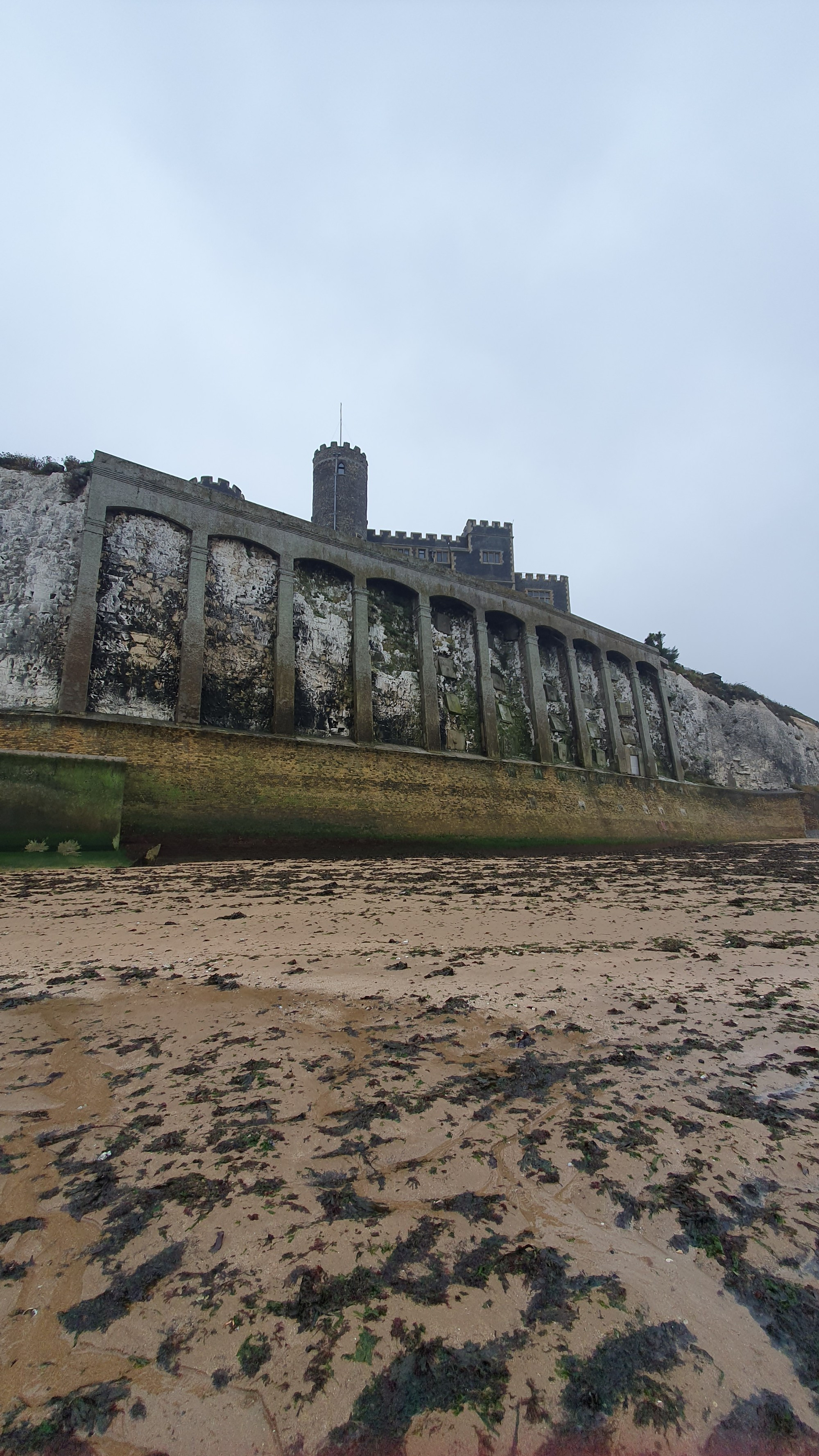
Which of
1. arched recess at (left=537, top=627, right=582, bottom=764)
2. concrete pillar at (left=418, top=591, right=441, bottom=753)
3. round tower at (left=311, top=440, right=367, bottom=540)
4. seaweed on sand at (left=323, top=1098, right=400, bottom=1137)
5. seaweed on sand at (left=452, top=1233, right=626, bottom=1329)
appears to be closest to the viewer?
seaweed on sand at (left=452, top=1233, right=626, bottom=1329)

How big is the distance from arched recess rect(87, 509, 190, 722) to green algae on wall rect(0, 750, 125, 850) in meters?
1.64

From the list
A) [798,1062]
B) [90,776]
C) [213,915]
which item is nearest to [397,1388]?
[798,1062]

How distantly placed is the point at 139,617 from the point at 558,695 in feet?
38.4

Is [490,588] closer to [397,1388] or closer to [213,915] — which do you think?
[213,915]

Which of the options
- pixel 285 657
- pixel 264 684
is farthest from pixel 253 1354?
pixel 285 657

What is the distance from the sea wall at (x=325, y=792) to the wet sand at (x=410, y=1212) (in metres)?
6.29

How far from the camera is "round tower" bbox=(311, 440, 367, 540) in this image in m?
27.9

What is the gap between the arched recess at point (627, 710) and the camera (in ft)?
62.3

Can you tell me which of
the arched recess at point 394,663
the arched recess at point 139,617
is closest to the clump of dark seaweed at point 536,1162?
the arched recess at point 139,617

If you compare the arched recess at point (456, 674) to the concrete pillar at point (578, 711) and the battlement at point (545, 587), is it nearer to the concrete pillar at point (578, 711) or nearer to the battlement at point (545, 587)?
the concrete pillar at point (578, 711)

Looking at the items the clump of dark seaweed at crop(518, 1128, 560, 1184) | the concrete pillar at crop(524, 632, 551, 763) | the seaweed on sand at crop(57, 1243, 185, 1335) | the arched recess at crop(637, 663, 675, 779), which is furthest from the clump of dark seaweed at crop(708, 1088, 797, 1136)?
the arched recess at crop(637, 663, 675, 779)

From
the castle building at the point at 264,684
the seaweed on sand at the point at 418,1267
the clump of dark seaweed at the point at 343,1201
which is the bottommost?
the seaweed on sand at the point at 418,1267

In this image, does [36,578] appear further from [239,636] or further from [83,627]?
[239,636]

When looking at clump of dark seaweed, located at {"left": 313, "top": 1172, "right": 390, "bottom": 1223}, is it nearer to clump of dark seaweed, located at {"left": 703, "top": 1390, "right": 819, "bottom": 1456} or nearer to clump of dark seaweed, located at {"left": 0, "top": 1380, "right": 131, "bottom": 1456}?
clump of dark seaweed, located at {"left": 0, "top": 1380, "right": 131, "bottom": 1456}
